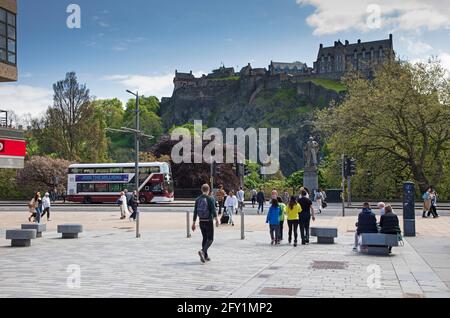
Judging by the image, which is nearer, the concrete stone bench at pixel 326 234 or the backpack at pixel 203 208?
the backpack at pixel 203 208

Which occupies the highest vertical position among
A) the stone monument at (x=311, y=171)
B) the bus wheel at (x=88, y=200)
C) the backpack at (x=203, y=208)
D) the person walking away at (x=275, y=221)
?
the stone monument at (x=311, y=171)

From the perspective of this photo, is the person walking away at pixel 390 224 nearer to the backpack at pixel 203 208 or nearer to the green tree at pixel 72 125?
the backpack at pixel 203 208

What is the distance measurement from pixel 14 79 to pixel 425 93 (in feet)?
108

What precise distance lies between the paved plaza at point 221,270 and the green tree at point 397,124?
28811 mm

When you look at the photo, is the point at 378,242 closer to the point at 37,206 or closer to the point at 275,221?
the point at 275,221

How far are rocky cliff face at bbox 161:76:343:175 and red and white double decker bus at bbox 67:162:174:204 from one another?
74.0 m

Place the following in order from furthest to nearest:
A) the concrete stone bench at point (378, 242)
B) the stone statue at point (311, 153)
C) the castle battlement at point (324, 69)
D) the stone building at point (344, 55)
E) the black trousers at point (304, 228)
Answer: the stone building at point (344, 55), the castle battlement at point (324, 69), the stone statue at point (311, 153), the black trousers at point (304, 228), the concrete stone bench at point (378, 242)

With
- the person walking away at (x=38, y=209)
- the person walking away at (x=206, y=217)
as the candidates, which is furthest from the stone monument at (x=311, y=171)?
the person walking away at (x=206, y=217)

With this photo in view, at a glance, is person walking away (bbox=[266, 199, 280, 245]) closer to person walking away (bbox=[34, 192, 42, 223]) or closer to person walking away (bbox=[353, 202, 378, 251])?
person walking away (bbox=[353, 202, 378, 251])

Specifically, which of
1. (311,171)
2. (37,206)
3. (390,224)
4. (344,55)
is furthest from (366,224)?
(344,55)

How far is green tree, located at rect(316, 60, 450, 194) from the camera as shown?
44219 mm

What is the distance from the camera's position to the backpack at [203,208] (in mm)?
12086

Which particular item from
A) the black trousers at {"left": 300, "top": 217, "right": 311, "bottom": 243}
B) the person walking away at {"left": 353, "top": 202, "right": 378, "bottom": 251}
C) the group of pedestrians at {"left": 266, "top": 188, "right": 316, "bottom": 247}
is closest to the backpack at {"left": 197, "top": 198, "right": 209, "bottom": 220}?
the group of pedestrians at {"left": 266, "top": 188, "right": 316, "bottom": 247}
